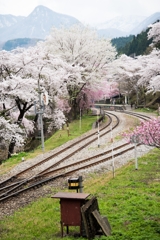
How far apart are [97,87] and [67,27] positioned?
875 cm

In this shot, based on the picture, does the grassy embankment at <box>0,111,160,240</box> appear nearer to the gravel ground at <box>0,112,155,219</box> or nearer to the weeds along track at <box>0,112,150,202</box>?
the gravel ground at <box>0,112,155,219</box>

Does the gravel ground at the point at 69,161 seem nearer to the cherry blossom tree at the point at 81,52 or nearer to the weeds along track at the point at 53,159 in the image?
the weeds along track at the point at 53,159

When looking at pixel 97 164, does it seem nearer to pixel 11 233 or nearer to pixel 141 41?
pixel 11 233

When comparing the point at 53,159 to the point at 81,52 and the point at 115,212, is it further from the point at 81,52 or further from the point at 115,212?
the point at 81,52

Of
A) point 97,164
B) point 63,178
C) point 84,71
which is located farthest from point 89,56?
point 63,178

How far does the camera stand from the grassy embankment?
325 inches

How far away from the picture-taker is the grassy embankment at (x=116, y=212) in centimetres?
827

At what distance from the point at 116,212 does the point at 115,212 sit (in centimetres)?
3

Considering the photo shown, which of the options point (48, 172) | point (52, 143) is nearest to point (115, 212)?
point (48, 172)

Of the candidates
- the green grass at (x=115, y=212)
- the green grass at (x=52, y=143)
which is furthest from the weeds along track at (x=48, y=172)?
the green grass at (x=52, y=143)

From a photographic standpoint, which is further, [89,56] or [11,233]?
[89,56]

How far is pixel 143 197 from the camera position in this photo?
34.9 feet

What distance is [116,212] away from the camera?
9.62 meters

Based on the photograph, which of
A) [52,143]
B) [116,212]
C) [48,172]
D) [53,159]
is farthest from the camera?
[52,143]
